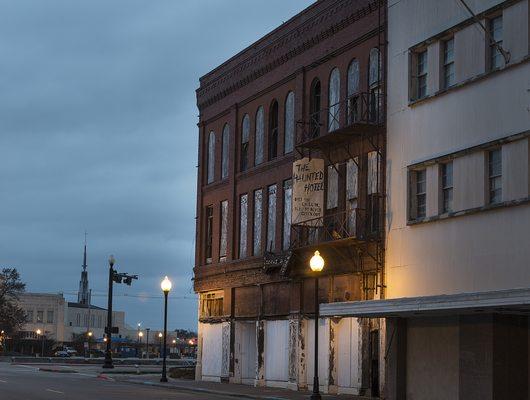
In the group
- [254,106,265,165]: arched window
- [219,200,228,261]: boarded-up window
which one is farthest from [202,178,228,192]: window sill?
[254,106,265,165]: arched window

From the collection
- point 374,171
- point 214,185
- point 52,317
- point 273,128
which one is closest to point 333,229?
point 374,171

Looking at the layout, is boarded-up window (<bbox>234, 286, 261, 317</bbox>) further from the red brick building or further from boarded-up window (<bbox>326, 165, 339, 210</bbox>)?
boarded-up window (<bbox>326, 165, 339, 210</bbox>)

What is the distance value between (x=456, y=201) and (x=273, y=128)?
A: 14985mm

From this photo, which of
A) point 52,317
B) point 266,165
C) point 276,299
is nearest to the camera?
point 276,299

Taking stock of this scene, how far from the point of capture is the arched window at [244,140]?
4506cm

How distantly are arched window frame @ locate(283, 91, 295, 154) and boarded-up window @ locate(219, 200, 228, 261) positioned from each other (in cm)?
680

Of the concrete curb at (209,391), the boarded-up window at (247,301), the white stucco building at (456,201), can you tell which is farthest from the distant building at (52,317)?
the white stucco building at (456,201)

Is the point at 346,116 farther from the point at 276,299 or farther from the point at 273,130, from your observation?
the point at 276,299

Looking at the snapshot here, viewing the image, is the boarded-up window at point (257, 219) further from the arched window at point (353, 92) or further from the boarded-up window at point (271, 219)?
the arched window at point (353, 92)

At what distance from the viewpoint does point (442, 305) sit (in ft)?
80.5

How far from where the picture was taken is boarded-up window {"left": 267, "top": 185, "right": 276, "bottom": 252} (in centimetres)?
4128

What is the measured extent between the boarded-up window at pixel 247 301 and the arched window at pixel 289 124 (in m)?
6.33

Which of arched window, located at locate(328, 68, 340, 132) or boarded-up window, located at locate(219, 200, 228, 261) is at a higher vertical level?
arched window, located at locate(328, 68, 340, 132)

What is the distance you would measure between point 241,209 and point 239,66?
6604 mm
